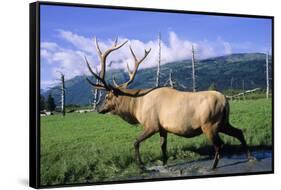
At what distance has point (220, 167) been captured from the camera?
309 inches

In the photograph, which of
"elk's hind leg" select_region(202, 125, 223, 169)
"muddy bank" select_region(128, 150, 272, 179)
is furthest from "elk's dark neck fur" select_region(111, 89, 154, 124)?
"elk's hind leg" select_region(202, 125, 223, 169)

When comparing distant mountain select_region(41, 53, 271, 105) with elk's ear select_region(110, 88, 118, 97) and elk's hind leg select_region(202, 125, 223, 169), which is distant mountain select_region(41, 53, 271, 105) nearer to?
elk's ear select_region(110, 88, 118, 97)

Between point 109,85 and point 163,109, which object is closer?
point 109,85

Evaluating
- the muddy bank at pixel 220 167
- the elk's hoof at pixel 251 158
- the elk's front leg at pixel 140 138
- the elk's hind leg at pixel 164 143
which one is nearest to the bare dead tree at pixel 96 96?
the elk's front leg at pixel 140 138

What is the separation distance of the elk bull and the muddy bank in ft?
0.42

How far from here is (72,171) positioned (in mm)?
7109

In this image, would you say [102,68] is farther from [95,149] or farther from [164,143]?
[164,143]

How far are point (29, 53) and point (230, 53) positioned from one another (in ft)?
7.39

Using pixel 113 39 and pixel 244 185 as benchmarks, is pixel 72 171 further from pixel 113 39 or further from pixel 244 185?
pixel 244 185

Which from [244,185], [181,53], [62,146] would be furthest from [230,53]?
[62,146]

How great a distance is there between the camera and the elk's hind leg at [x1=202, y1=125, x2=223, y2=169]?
25.2ft

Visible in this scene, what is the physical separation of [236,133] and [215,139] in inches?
12.0

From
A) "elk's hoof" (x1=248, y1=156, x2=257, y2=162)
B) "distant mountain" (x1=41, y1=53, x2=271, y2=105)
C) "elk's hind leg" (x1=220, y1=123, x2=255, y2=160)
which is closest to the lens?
"distant mountain" (x1=41, y1=53, x2=271, y2=105)

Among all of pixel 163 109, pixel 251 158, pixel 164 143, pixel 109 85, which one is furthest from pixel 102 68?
pixel 251 158
